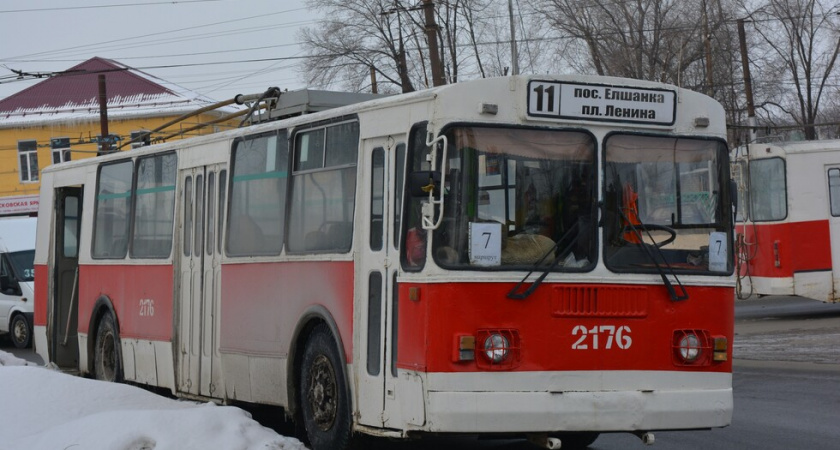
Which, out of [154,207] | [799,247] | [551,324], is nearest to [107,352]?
[154,207]

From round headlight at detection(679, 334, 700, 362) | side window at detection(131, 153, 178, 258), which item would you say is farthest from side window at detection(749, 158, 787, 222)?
round headlight at detection(679, 334, 700, 362)

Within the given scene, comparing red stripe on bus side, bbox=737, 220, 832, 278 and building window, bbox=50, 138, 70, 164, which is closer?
red stripe on bus side, bbox=737, 220, 832, 278

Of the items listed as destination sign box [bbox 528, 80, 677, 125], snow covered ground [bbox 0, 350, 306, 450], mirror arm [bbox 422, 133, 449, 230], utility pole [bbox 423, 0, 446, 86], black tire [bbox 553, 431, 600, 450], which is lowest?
black tire [bbox 553, 431, 600, 450]

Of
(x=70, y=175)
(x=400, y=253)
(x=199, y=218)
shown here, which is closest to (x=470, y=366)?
(x=400, y=253)

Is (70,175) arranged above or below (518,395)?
above

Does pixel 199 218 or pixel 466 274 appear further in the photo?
pixel 199 218

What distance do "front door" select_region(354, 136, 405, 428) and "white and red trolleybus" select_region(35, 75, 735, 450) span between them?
0.05ft

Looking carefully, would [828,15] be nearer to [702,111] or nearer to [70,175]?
[70,175]

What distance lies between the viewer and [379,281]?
8.93m

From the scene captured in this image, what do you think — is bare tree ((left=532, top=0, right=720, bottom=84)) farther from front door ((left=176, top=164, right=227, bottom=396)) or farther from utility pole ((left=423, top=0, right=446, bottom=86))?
front door ((left=176, top=164, right=227, bottom=396))

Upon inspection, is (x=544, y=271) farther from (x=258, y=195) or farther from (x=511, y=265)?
(x=258, y=195)

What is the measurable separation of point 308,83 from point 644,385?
1604 inches

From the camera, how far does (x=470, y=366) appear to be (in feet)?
26.6

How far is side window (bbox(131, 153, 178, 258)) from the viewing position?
1339 cm
